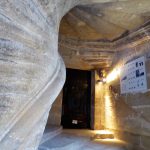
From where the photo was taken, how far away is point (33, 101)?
95 cm

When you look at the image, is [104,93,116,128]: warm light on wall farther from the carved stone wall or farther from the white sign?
the carved stone wall

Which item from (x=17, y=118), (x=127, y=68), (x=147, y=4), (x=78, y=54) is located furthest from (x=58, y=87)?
(x=78, y=54)

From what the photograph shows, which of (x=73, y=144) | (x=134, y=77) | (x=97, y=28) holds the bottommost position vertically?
(x=73, y=144)

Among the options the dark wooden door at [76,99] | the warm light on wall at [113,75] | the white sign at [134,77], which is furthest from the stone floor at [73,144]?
the warm light on wall at [113,75]

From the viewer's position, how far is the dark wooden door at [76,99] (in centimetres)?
347

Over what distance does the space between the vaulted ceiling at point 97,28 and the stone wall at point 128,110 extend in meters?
0.25

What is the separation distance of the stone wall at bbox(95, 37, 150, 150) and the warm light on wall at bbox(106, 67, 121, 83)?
5cm

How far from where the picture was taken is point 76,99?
3582 millimetres

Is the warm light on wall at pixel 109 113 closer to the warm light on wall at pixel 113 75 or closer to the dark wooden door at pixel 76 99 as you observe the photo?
the warm light on wall at pixel 113 75

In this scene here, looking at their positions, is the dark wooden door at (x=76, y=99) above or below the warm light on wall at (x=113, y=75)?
below

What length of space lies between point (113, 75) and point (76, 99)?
949 mm

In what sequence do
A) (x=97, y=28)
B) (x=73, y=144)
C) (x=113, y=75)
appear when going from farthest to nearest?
(x=113, y=75)
(x=97, y=28)
(x=73, y=144)

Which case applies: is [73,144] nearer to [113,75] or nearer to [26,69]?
[113,75]

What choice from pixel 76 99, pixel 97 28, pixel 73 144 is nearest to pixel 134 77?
pixel 97 28
